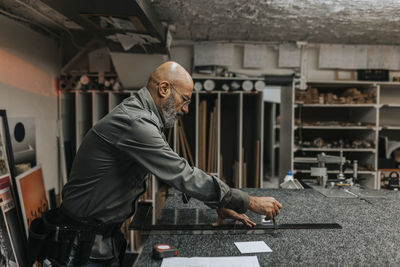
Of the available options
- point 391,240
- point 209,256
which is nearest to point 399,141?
point 391,240

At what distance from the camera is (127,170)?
5.10 feet

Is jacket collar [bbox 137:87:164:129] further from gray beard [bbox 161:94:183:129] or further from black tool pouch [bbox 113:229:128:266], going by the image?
black tool pouch [bbox 113:229:128:266]

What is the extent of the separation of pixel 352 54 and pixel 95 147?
385 centimetres

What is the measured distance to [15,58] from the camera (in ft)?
9.87

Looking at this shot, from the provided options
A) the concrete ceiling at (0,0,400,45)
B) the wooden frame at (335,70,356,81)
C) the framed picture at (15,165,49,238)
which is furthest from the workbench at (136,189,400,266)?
the wooden frame at (335,70,356,81)

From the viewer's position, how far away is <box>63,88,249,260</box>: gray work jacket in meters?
1.40

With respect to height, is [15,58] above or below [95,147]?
above

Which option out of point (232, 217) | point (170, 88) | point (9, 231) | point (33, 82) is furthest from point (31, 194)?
point (232, 217)

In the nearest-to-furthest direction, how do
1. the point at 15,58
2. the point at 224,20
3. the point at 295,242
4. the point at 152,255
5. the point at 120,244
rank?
the point at 152,255, the point at 295,242, the point at 120,244, the point at 15,58, the point at 224,20

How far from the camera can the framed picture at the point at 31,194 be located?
2744 mm

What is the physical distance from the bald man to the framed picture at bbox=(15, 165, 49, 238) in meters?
1.42

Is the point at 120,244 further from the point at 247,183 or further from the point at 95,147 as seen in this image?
the point at 247,183

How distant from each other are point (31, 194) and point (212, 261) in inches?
93.1

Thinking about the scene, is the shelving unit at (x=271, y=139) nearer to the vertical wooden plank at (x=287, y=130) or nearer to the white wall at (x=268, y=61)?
the white wall at (x=268, y=61)
